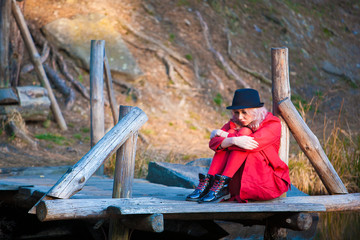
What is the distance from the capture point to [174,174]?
6207 millimetres

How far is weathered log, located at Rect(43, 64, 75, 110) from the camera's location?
10367mm

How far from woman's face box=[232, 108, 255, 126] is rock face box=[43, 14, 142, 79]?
7093 mm

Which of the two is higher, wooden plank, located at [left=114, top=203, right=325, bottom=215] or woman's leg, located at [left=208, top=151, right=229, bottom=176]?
woman's leg, located at [left=208, top=151, right=229, bottom=176]

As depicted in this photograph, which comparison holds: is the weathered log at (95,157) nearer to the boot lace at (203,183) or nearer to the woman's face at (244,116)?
the boot lace at (203,183)

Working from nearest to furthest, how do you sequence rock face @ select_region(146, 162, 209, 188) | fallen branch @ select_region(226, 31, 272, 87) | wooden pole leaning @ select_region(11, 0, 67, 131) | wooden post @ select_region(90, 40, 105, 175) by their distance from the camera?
1. rock face @ select_region(146, 162, 209, 188)
2. wooden post @ select_region(90, 40, 105, 175)
3. wooden pole leaning @ select_region(11, 0, 67, 131)
4. fallen branch @ select_region(226, 31, 272, 87)

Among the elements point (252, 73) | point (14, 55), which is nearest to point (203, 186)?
point (14, 55)

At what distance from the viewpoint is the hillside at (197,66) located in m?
9.68

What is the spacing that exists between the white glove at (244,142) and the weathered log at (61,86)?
22.4 ft

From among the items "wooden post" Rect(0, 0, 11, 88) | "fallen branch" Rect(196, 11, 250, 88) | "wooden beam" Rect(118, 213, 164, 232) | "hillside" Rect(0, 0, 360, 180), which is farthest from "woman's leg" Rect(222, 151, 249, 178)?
"fallen branch" Rect(196, 11, 250, 88)

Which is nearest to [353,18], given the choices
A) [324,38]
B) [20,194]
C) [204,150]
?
[324,38]

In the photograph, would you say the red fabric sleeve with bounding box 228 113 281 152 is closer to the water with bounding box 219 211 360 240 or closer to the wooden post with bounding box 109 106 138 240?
the wooden post with bounding box 109 106 138 240

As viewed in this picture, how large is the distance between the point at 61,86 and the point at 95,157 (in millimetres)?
6766

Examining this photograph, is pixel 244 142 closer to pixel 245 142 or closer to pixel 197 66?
pixel 245 142

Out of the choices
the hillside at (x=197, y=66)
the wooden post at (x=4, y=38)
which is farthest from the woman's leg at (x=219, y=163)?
the wooden post at (x=4, y=38)
